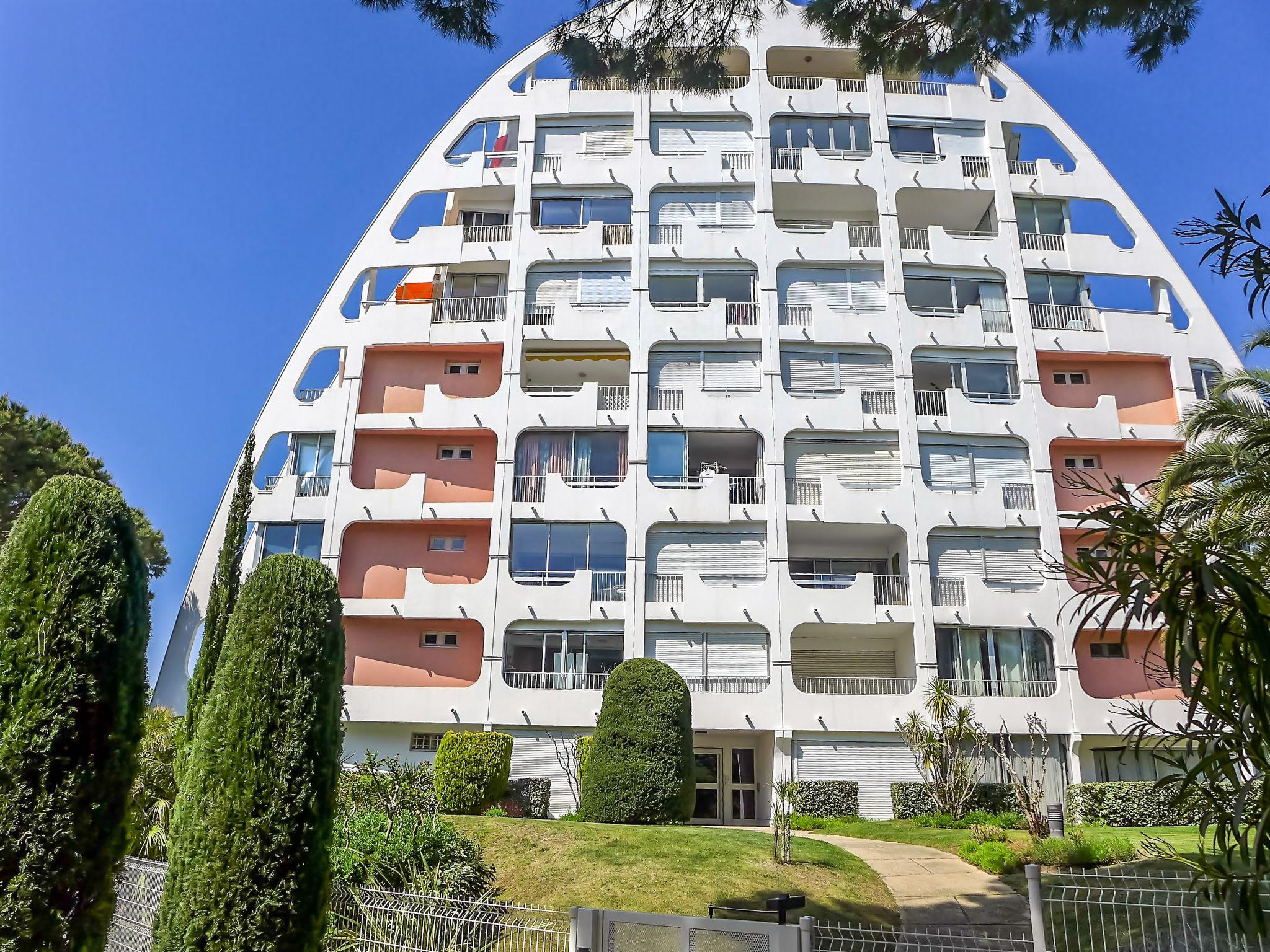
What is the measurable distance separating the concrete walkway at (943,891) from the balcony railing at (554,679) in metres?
11.2

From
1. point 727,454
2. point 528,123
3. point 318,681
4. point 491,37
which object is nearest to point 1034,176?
point 727,454

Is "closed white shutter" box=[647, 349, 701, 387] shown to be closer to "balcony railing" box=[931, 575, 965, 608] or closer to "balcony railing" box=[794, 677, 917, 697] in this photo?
"balcony railing" box=[931, 575, 965, 608]

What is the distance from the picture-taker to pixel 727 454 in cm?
3231

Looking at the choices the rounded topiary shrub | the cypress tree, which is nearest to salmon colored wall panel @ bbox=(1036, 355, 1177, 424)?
the rounded topiary shrub

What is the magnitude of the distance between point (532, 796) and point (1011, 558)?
16.8m

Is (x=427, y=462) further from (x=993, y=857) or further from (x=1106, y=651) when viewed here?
(x=1106, y=651)

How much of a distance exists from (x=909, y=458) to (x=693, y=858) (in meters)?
18.5

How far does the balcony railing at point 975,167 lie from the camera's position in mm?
34250

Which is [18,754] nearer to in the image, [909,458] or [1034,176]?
[909,458]

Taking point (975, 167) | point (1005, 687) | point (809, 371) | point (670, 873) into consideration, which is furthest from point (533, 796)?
point (975, 167)

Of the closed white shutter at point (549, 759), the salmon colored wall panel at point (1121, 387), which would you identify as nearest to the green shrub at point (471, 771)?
the closed white shutter at point (549, 759)

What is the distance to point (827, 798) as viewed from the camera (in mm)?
26578

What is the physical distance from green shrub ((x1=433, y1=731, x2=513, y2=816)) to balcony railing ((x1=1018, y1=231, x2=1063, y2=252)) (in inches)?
988

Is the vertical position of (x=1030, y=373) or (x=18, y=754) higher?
(x=1030, y=373)
